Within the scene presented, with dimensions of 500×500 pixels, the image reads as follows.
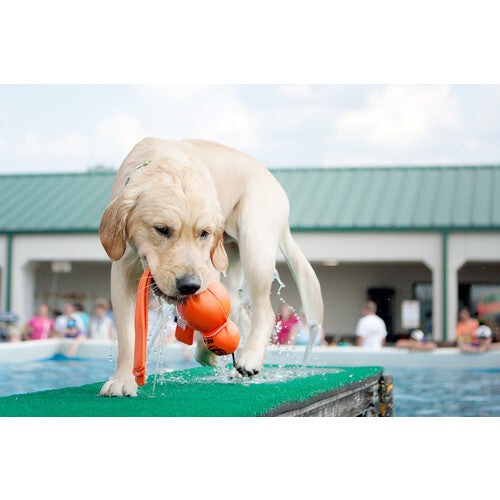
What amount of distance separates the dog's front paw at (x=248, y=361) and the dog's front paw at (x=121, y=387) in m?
0.60

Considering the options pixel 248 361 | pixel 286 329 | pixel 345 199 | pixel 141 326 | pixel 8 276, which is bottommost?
pixel 248 361

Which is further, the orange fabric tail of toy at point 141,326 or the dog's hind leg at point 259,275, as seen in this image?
the dog's hind leg at point 259,275

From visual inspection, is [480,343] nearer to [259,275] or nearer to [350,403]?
[350,403]

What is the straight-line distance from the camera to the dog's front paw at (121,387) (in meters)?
3.31

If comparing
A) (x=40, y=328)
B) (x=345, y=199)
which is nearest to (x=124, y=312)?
(x=40, y=328)

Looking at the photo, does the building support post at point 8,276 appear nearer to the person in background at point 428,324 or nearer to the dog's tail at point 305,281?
the person in background at point 428,324

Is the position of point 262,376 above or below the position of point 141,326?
below

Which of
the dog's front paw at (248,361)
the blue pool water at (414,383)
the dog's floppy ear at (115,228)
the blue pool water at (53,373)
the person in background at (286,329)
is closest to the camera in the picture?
the dog's floppy ear at (115,228)

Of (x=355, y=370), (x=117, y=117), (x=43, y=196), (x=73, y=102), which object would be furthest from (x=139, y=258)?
(x=43, y=196)

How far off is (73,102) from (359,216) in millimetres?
5793

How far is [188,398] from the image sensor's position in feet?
10.5

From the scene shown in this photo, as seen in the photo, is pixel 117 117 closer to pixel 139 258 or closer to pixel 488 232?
pixel 139 258

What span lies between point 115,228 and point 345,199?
9581 millimetres

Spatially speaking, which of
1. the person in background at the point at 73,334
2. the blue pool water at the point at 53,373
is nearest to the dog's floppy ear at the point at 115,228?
the blue pool water at the point at 53,373
